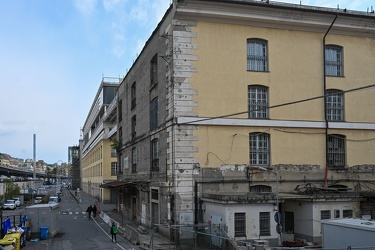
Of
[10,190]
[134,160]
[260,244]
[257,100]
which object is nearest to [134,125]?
[134,160]

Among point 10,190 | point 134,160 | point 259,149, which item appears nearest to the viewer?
point 259,149

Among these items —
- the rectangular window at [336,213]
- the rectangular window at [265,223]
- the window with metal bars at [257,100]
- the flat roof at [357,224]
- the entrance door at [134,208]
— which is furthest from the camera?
the entrance door at [134,208]

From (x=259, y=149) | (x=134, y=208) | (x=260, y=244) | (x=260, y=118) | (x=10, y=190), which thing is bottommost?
(x=10, y=190)

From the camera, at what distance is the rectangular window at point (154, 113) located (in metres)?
31.4

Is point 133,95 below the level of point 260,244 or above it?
above

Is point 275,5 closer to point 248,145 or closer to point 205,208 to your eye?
point 248,145

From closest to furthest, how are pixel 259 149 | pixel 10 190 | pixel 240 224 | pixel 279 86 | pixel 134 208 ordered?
pixel 240 224 → pixel 259 149 → pixel 279 86 → pixel 134 208 → pixel 10 190

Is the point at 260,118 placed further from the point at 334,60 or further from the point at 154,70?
the point at 154,70

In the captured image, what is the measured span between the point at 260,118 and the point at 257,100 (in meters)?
1.24

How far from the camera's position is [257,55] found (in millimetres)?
28688

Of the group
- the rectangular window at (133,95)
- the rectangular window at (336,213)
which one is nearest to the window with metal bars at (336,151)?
the rectangular window at (336,213)

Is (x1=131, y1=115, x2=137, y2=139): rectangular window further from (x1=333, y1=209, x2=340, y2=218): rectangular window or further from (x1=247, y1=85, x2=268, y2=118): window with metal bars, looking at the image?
(x1=333, y1=209, x2=340, y2=218): rectangular window

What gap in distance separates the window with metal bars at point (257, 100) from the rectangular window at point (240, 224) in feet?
24.3

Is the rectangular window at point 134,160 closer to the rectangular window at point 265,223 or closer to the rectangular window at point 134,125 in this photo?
the rectangular window at point 134,125
